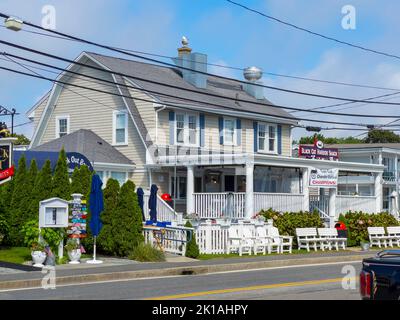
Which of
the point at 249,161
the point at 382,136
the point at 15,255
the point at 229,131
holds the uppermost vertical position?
the point at 382,136

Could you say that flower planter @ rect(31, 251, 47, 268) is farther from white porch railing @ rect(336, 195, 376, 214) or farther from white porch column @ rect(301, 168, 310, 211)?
white porch railing @ rect(336, 195, 376, 214)

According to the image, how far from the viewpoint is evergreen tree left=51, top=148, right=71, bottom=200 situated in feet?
80.3

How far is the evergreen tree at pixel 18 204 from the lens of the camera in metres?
24.9

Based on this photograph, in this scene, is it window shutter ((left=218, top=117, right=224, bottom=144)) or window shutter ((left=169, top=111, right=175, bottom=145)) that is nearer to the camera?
window shutter ((left=169, top=111, right=175, bottom=145))

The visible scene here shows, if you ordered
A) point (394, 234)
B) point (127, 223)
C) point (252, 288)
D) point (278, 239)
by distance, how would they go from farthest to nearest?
point (394, 234), point (278, 239), point (127, 223), point (252, 288)

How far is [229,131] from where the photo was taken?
38312mm

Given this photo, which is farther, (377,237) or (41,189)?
(377,237)

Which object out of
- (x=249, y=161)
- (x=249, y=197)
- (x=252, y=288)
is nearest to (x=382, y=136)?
(x=249, y=161)

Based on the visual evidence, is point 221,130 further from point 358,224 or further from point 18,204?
point 18,204

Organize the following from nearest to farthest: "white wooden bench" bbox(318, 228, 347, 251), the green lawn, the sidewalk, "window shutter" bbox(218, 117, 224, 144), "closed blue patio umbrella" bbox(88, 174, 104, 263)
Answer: the sidewalk, the green lawn, "closed blue patio umbrella" bbox(88, 174, 104, 263), "white wooden bench" bbox(318, 228, 347, 251), "window shutter" bbox(218, 117, 224, 144)

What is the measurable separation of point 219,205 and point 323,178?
510cm

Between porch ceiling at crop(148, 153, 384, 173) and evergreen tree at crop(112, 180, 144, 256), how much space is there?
7652 millimetres

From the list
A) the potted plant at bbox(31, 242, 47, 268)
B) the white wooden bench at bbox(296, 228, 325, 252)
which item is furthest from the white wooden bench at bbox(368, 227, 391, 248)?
the potted plant at bbox(31, 242, 47, 268)
